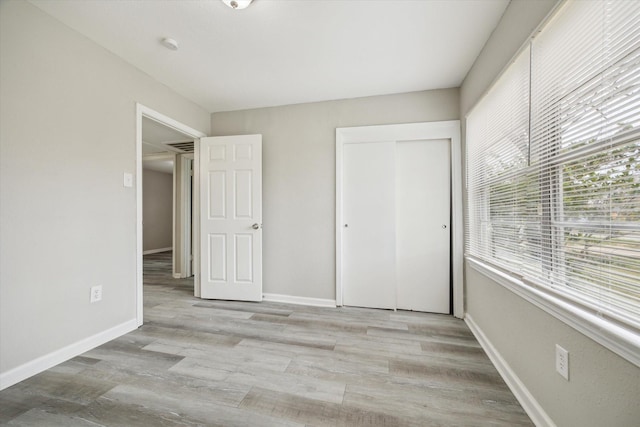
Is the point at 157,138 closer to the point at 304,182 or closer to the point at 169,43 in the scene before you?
the point at 169,43

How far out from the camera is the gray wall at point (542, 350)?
871 mm

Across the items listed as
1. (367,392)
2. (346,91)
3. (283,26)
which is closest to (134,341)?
(367,392)

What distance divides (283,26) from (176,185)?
356 centimetres

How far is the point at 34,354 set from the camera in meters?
1.65

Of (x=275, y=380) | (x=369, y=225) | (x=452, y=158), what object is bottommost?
(x=275, y=380)

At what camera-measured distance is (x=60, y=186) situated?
1791 millimetres

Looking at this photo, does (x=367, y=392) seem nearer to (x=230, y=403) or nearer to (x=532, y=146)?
(x=230, y=403)

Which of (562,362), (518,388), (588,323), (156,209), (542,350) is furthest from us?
(156,209)

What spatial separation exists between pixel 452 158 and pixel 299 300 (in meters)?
2.37

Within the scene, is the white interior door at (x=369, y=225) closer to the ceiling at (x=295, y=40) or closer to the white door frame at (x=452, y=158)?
the white door frame at (x=452, y=158)

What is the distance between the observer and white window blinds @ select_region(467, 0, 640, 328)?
0.84 meters

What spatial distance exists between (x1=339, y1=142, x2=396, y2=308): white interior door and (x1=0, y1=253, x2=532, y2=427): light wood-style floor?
0.46 m

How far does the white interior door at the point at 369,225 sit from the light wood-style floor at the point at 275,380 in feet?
1.51

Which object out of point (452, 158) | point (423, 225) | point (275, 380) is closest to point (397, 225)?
point (423, 225)
